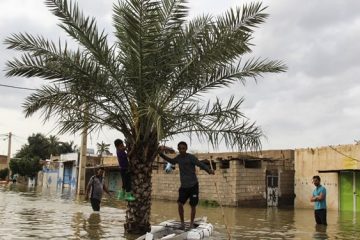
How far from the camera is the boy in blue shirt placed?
13898 millimetres

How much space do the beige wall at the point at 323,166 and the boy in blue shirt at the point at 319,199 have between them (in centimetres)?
919

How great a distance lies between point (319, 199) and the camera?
14.0 meters

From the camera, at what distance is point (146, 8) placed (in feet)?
31.6

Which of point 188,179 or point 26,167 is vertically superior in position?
point 26,167

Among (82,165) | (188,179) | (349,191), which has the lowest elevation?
(349,191)

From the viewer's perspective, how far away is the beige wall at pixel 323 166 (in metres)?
23.6

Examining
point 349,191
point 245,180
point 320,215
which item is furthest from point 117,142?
point 349,191

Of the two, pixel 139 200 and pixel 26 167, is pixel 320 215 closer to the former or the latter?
pixel 139 200

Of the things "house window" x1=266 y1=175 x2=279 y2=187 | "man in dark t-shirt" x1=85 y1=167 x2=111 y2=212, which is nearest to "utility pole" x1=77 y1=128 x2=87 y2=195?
"house window" x1=266 y1=175 x2=279 y2=187

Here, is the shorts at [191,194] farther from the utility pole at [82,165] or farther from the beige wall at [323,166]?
the utility pole at [82,165]

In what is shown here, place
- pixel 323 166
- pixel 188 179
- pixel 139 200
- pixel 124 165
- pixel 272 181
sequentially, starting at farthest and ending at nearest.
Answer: pixel 272 181 < pixel 323 166 < pixel 124 165 < pixel 139 200 < pixel 188 179

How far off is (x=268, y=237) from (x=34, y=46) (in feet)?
23.2

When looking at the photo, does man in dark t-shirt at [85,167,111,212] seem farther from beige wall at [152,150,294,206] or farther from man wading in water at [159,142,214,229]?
beige wall at [152,150,294,206]

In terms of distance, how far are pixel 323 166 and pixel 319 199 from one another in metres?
11.6
